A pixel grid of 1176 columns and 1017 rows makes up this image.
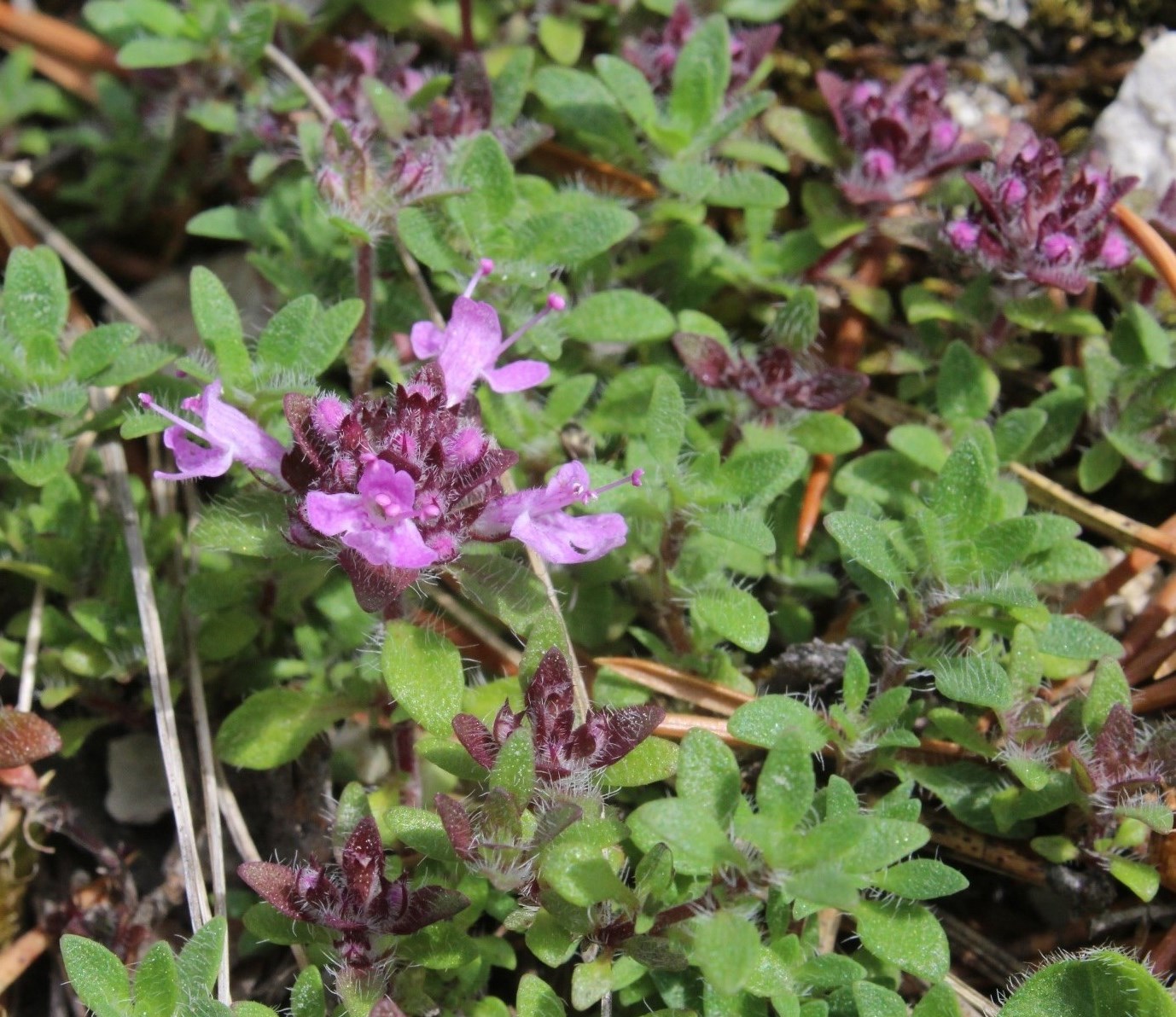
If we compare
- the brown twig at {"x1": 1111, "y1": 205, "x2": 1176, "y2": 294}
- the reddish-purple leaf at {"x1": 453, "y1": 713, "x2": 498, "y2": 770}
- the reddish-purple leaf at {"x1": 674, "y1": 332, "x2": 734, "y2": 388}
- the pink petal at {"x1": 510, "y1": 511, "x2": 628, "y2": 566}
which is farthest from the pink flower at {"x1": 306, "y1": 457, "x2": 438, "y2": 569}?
the brown twig at {"x1": 1111, "y1": 205, "x2": 1176, "y2": 294}

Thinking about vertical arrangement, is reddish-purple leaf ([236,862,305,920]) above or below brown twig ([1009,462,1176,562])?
below

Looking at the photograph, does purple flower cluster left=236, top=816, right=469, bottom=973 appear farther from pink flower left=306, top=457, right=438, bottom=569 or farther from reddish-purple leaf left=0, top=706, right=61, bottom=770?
reddish-purple leaf left=0, top=706, right=61, bottom=770

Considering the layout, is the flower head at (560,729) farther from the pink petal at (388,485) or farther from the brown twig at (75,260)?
the brown twig at (75,260)

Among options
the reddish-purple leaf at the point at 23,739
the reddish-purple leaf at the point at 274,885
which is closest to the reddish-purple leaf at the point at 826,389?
the reddish-purple leaf at the point at 274,885

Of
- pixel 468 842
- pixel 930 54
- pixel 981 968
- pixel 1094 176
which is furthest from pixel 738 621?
pixel 930 54

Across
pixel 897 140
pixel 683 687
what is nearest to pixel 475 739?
pixel 683 687

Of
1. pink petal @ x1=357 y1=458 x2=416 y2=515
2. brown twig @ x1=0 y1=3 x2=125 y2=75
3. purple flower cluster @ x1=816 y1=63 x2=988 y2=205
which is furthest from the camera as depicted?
brown twig @ x1=0 y1=3 x2=125 y2=75

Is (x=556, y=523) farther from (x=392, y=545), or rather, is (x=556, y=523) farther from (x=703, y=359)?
(x=703, y=359)
